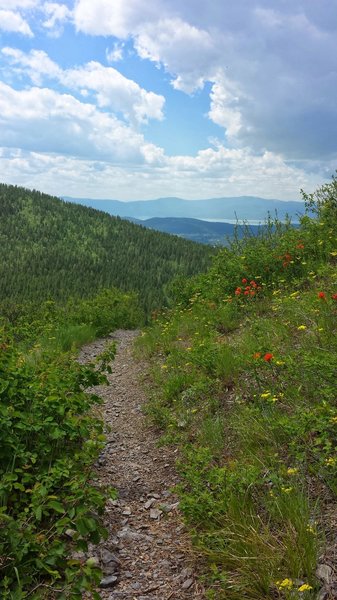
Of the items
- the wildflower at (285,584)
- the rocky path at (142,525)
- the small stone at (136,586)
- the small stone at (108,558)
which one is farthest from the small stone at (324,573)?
the small stone at (108,558)

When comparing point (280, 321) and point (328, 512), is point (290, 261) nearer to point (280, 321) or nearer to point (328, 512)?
point (280, 321)

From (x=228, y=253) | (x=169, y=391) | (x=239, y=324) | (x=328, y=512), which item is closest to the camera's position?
(x=328, y=512)

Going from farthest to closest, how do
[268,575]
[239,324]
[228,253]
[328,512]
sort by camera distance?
[228,253] → [239,324] → [328,512] → [268,575]

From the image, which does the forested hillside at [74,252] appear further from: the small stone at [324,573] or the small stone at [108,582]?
the small stone at [324,573]

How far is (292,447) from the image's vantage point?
384 cm

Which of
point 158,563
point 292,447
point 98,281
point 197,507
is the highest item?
point 292,447

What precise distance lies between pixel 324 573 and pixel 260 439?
165 cm

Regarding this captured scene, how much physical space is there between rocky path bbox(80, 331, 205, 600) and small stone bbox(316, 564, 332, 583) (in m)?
0.87

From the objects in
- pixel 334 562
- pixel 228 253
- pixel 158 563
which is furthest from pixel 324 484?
pixel 228 253

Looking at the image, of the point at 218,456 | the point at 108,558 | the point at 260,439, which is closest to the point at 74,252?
the point at 218,456

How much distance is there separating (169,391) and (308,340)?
248cm

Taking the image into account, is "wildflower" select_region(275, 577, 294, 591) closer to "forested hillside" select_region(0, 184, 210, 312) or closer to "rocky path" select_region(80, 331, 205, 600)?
"rocky path" select_region(80, 331, 205, 600)

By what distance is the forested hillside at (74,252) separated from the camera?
282ft

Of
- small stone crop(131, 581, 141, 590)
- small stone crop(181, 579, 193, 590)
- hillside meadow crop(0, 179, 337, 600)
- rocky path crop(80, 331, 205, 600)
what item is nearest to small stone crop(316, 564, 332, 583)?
hillside meadow crop(0, 179, 337, 600)
